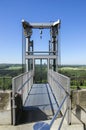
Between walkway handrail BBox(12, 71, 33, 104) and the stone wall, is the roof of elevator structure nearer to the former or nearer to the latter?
walkway handrail BBox(12, 71, 33, 104)

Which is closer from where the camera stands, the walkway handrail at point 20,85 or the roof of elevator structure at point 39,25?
the walkway handrail at point 20,85

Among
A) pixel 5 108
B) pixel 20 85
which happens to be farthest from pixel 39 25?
pixel 5 108

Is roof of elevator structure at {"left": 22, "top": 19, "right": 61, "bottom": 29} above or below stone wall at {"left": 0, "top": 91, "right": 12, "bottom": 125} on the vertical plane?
above

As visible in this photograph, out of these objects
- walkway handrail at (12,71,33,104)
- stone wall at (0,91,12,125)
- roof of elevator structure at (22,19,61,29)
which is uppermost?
roof of elevator structure at (22,19,61,29)

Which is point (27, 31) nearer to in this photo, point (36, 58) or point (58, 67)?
point (36, 58)

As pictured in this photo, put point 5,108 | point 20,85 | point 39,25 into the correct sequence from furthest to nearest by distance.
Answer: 1. point 39,25
2. point 20,85
3. point 5,108

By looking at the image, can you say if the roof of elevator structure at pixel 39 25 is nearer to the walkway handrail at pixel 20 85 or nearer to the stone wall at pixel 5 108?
the walkway handrail at pixel 20 85

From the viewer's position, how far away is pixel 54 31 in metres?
15.3

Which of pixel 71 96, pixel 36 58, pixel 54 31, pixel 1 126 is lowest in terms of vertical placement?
pixel 1 126

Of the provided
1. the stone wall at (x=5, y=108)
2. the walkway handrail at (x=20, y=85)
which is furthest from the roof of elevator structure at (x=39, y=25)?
the stone wall at (x=5, y=108)

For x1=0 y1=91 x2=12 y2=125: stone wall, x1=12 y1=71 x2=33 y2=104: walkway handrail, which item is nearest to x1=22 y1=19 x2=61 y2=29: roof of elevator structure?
x1=12 y1=71 x2=33 y2=104: walkway handrail

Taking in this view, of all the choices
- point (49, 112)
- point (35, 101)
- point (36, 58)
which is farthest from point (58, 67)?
point (49, 112)

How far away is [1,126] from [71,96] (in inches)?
79.7

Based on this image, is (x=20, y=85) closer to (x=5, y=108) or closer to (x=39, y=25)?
(x=5, y=108)
